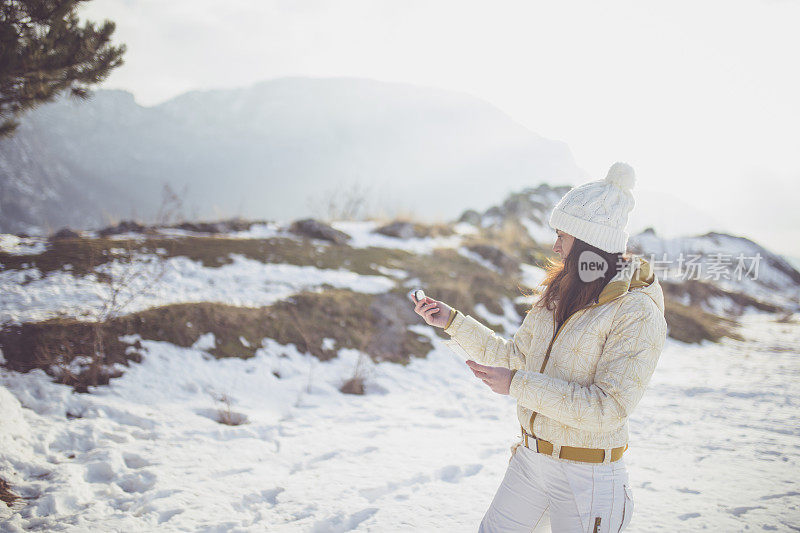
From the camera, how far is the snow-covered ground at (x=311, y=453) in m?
2.60

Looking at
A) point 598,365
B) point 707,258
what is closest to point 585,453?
→ point 598,365

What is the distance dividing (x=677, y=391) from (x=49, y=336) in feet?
27.3

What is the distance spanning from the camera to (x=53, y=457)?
2.89 meters

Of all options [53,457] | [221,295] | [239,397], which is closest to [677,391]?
[239,397]

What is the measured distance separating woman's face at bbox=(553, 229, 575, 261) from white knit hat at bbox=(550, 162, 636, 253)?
60 mm

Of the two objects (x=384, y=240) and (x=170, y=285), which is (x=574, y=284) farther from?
(x=384, y=240)

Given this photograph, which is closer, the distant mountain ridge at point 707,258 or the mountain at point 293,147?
the distant mountain ridge at point 707,258

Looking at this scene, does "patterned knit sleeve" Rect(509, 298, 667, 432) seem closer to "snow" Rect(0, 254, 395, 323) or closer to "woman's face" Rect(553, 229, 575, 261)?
"woman's face" Rect(553, 229, 575, 261)

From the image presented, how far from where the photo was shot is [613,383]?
1.25 metres

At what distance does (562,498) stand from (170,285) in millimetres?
6078

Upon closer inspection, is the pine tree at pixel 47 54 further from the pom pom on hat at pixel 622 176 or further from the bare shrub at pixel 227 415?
the pom pom on hat at pixel 622 176

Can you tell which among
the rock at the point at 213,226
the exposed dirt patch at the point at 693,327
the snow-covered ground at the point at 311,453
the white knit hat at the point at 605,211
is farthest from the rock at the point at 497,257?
the white knit hat at the point at 605,211

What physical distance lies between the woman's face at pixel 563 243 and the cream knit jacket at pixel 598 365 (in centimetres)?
20

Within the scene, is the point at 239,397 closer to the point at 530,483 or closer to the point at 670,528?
the point at 530,483
